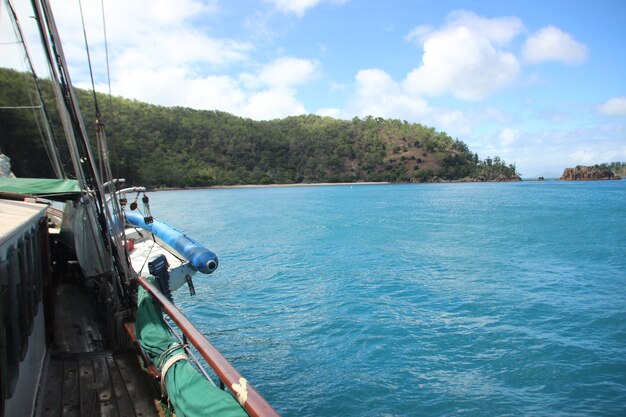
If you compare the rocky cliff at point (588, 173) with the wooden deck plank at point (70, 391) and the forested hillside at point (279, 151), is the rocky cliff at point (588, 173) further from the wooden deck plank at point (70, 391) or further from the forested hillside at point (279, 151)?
the wooden deck plank at point (70, 391)

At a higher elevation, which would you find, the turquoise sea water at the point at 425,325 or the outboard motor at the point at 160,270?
the outboard motor at the point at 160,270

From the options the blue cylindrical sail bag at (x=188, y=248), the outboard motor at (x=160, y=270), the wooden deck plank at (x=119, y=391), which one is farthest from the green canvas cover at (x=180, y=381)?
the blue cylindrical sail bag at (x=188, y=248)

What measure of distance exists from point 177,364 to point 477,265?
1737 centimetres

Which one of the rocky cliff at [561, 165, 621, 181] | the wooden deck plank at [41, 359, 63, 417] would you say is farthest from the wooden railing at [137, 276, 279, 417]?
the rocky cliff at [561, 165, 621, 181]

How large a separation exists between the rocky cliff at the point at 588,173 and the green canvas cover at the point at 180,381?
191 m

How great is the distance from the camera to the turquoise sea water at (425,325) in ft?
25.1

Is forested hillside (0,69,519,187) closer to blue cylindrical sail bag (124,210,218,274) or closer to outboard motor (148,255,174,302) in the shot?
blue cylindrical sail bag (124,210,218,274)

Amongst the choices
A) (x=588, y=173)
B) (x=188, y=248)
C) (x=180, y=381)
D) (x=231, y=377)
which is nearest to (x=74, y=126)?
(x=180, y=381)

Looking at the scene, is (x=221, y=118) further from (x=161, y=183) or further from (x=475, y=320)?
(x=475, y=320)

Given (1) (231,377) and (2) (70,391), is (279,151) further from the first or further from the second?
(1) (231,377)

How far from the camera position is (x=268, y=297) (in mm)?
13562

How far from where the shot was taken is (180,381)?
2611mm

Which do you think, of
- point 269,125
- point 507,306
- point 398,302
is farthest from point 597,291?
point 269,125

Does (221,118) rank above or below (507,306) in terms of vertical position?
above
